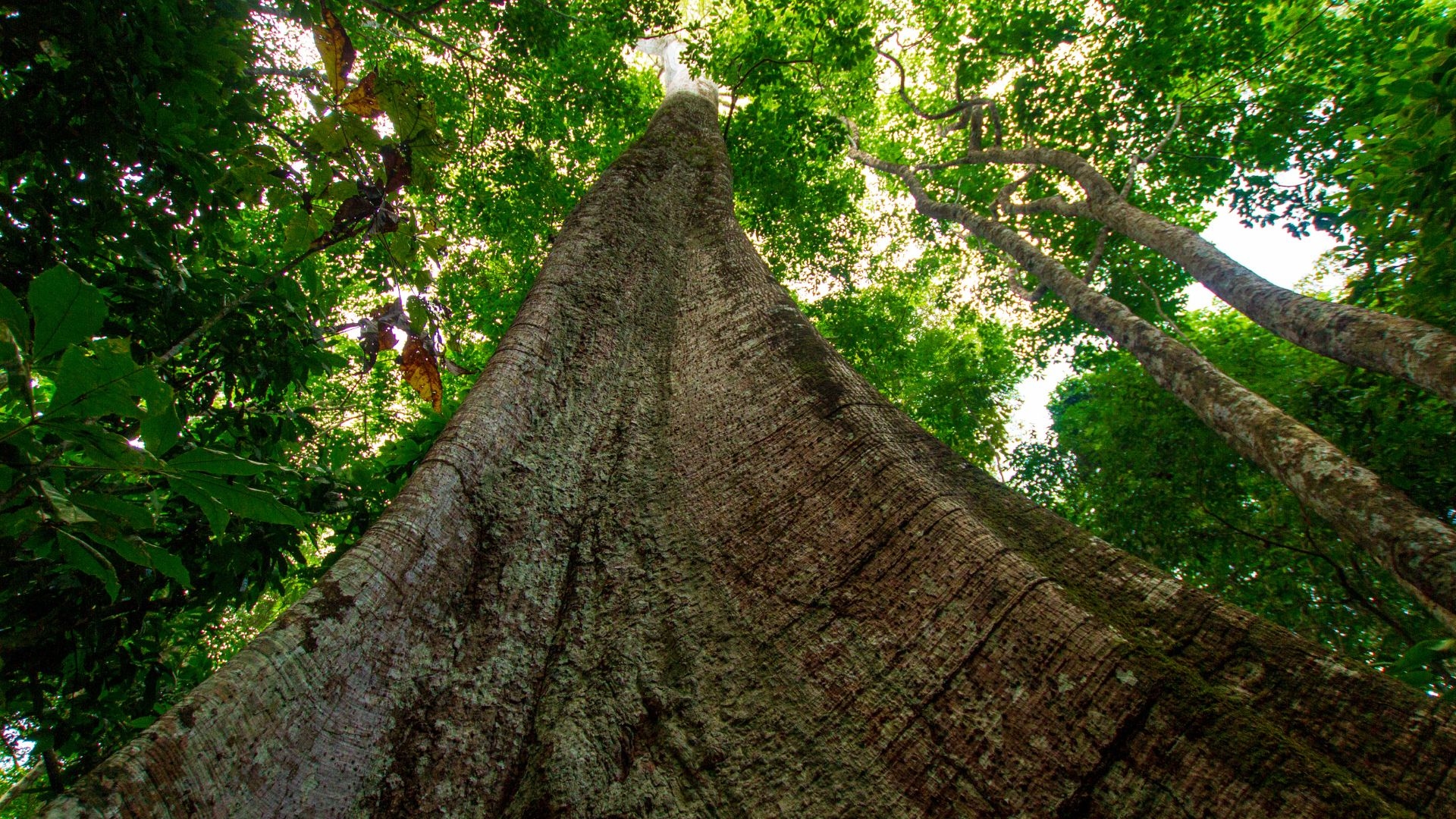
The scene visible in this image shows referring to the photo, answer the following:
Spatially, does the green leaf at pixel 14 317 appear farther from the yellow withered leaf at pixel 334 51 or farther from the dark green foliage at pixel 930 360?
the dark green foliage at pixel 930 360

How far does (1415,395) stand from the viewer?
4438 millimetres

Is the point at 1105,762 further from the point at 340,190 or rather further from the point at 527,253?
the point at 527,253

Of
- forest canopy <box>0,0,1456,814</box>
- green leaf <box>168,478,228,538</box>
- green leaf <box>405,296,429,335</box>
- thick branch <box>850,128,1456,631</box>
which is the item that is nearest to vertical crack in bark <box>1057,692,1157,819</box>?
forest canopy <box>0,0,1456,814</box>

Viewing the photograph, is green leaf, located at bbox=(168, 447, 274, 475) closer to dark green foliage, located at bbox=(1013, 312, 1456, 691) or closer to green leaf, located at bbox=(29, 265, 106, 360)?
green leaf, located at bbox=(29, 265, 106, 360)

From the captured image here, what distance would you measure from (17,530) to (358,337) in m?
0.82

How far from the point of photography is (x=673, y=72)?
8.23 m

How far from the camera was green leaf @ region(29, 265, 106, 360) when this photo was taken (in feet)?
2.23

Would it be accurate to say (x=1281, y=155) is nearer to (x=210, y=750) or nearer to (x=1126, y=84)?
(x=1126, y=84)

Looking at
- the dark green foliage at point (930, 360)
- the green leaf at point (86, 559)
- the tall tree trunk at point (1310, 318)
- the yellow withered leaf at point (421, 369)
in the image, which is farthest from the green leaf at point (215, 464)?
the dark green foliage at point (930, 360)

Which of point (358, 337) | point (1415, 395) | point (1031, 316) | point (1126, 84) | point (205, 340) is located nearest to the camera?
point (358, 337)

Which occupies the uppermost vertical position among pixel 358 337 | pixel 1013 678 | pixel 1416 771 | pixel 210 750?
pixel 1416 771

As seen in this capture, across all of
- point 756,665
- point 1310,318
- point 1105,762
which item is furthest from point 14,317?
point 1310,318

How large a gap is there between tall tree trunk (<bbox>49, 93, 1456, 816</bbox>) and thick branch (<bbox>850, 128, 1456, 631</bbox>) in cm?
198

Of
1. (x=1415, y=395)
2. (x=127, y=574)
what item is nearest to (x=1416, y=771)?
(x=127, y=574)
